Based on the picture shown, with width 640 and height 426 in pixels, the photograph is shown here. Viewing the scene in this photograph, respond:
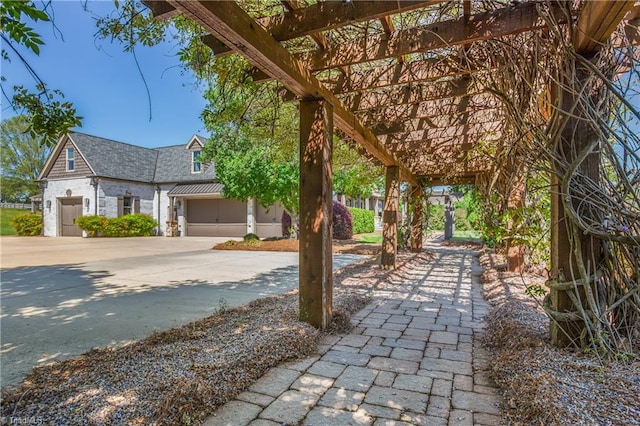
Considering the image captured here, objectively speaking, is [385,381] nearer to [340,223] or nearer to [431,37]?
[431,37]

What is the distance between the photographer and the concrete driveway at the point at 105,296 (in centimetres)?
303

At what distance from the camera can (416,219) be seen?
411 inches

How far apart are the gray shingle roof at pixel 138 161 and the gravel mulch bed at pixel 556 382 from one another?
16946 mm

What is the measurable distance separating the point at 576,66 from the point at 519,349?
79.6 inches

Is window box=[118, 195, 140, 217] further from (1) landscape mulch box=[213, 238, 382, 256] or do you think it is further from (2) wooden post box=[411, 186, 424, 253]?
(2) wooden post box=[411, 186, 424, 253]

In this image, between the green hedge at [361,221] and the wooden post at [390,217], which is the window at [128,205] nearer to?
the green hedge at [361,221]

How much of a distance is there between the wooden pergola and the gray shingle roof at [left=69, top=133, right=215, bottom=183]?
15191mm

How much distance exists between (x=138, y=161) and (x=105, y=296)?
16535mm

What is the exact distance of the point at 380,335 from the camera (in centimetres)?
327

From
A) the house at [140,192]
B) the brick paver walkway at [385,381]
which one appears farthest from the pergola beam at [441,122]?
the house at [140,192]

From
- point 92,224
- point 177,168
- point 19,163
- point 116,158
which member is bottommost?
point 92,224

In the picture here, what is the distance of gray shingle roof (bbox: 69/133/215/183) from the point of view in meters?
16.8

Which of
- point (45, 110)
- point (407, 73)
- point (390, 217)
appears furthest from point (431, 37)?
point (390, 217)

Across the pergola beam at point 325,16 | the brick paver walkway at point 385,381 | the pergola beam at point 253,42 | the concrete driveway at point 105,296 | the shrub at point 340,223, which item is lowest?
the brick paver walkway at point 385,381
